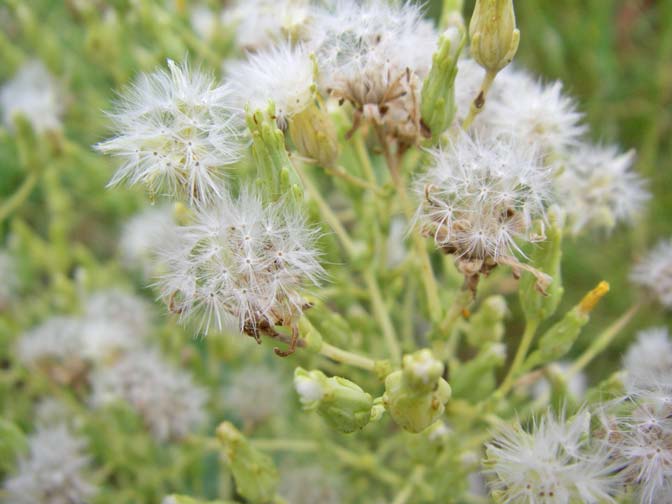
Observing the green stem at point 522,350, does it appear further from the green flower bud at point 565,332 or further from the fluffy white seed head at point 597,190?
the fluffy white seed head at point 597,190

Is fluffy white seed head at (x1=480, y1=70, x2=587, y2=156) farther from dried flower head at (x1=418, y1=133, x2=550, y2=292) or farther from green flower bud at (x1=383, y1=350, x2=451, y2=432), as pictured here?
green flower bud at (x1=383, y1=350, x2=451, y2=432)

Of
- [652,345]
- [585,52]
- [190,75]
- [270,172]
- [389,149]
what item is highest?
[585,52]

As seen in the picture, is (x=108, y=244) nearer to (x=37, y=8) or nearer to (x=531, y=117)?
(x=37, y=8)

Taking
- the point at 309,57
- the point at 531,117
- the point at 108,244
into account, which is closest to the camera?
the point at 309,57

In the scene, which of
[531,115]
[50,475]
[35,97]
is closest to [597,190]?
[531,115]

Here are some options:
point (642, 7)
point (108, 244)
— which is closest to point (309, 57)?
point (108, 244)

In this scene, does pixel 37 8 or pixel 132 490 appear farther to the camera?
pixel 37 8

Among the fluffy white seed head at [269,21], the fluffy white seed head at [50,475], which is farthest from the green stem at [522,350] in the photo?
the fluffy white seed head at [50,475]
